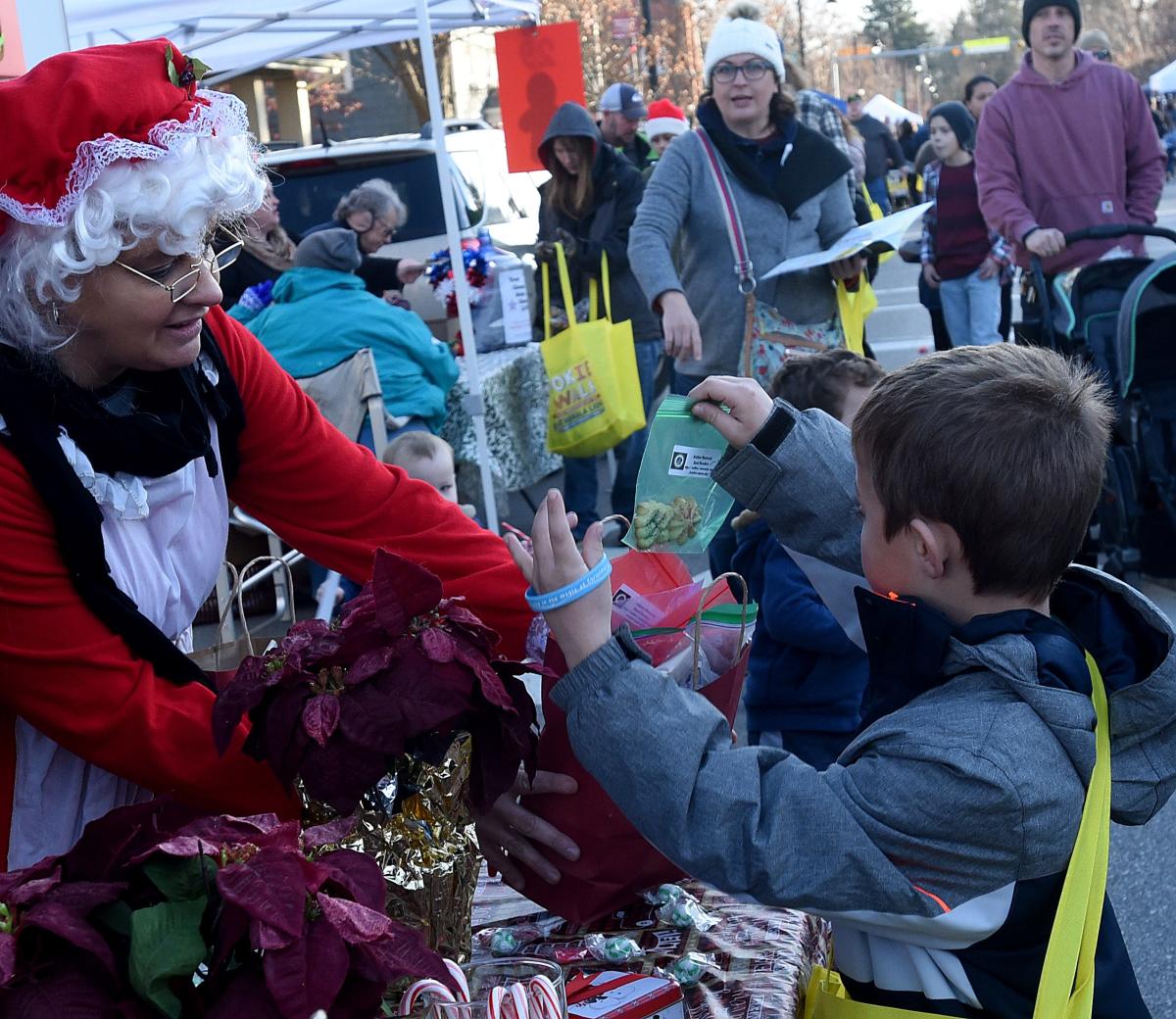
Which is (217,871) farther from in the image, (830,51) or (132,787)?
(830,51)

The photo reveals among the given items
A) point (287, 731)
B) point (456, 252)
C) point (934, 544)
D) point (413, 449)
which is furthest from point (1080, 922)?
point (456, 252)

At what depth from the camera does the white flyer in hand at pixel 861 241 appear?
462 cm

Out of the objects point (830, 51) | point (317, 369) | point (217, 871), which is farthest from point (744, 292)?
point (830, 51)

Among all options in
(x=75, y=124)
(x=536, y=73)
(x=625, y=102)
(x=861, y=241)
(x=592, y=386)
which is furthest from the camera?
(x=625, y=102)

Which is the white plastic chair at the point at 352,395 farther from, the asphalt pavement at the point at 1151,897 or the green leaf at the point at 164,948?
the green leaf at the point at 164,948

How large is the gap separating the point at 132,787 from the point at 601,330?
4.94m

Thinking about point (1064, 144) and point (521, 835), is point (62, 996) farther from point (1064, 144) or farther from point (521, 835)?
point (1064, 144)

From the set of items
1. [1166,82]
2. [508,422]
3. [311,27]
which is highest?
[311,27]

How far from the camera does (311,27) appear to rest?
26.7 feet

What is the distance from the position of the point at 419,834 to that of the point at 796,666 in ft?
6.34

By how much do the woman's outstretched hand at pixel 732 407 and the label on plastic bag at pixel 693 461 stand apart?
38mm

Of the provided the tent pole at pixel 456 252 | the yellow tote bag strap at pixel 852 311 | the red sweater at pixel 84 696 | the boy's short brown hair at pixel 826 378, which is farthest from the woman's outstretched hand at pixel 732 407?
the tent pole at pixel 456 252

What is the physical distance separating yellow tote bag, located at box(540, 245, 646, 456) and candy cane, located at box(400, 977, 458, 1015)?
18.1 ft

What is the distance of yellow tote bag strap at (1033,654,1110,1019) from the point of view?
140cm
